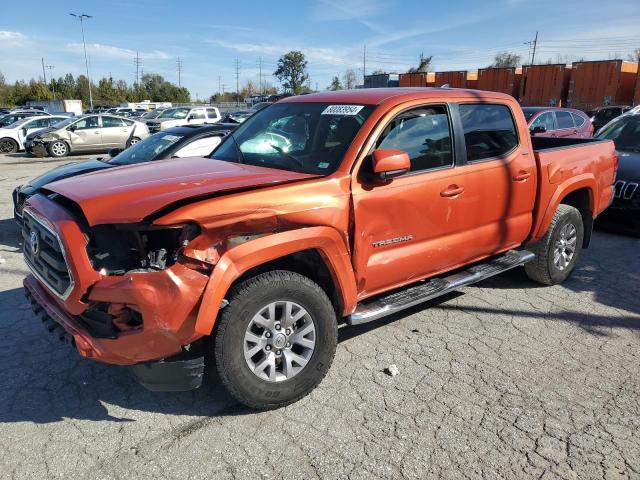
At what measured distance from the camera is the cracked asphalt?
8.63ft

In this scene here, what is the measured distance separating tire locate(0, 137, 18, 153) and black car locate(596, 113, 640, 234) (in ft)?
71.0

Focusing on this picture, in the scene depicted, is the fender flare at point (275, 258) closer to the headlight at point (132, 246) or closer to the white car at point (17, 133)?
the headlight at point (132, 246)

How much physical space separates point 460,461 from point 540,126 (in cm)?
990

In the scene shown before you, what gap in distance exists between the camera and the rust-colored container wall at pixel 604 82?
25406 millimetres

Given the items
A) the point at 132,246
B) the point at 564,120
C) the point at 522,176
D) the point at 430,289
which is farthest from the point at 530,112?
the point at 132,246

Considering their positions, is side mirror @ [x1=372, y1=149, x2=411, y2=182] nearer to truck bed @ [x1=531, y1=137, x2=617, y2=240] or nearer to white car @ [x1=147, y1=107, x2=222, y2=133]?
truck bed @ [x1=531, y1=137, x2=617, y2=240]

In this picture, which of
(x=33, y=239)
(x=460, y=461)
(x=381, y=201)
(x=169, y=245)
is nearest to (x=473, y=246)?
(x=381, y=201)

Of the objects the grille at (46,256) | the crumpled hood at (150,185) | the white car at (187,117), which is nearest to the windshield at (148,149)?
the crumpled hood at (150,185)

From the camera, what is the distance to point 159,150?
6797 mm

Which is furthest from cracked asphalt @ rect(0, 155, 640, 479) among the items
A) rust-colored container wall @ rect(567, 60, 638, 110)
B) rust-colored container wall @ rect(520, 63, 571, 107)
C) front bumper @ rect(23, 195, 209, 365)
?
rust-colored container wall @ rect(520, 63, 571, 107)

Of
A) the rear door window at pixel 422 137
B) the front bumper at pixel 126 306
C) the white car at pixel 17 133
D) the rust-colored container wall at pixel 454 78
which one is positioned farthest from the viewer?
the rust-colored container wall at pixel 454 78

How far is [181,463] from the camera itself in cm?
264

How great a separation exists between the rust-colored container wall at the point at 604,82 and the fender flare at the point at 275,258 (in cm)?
2800

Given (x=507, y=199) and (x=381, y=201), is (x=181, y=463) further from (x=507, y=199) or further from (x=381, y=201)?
(x=507, y=199)
